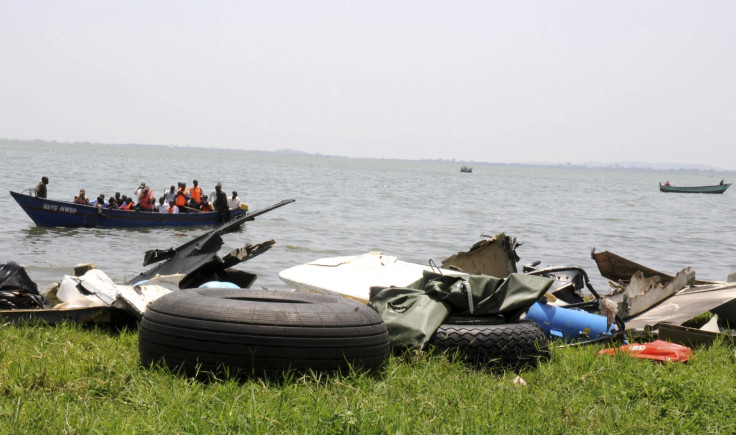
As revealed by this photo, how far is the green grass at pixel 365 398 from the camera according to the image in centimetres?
412

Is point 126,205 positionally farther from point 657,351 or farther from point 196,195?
point 657,351

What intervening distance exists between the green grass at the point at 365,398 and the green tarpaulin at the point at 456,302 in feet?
0.95

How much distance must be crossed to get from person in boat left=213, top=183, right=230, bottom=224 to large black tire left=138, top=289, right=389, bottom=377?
917 inches

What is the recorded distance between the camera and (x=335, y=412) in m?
4.20

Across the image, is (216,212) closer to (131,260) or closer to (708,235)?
(131,260)

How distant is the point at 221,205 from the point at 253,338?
78.8 feet

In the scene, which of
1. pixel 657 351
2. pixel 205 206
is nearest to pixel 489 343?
pixel 657 351

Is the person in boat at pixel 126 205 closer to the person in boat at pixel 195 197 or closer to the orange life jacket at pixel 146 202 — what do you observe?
the orange life jacket at pixel 146 202

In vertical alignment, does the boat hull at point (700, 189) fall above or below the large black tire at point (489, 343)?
below

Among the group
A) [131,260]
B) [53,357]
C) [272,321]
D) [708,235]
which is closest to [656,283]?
[272,321]

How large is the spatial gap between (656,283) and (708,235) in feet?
86.6

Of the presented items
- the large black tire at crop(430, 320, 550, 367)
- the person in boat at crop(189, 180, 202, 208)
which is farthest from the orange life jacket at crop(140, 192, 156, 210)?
the large black tire at crop(430, 320, 550, 367)

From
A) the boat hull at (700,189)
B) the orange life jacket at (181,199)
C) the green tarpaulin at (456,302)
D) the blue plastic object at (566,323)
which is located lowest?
the boat hull at (700,189)

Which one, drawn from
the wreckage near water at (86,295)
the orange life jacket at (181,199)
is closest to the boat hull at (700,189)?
the orange life jacket at (181,199)
